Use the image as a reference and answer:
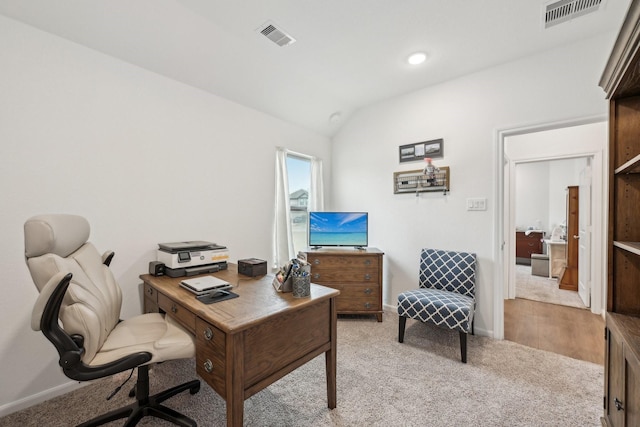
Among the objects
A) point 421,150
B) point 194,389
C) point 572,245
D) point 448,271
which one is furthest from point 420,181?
point 572,245

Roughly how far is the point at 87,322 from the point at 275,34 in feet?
7.69

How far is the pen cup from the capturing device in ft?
5.03

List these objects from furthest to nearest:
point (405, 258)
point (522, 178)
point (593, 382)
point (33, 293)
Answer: point (522, 178)
point (405, 258)
point (593, 382)
point (33, 293)

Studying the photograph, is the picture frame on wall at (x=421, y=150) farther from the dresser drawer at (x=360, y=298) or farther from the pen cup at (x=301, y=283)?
the pen cup at (x=301, y=283)

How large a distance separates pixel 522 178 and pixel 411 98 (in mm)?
5334

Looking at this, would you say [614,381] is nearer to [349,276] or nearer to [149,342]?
[349,276]

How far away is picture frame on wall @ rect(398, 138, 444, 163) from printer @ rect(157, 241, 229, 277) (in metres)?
2.36

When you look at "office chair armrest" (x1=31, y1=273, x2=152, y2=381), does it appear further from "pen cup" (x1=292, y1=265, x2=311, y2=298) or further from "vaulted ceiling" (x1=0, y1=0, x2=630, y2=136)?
"vaulted ceiling" (x1=0, y1=0, x2=630, y2=136)

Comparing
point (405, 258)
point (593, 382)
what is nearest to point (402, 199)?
point (405, 258)

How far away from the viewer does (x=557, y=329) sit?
9.35 feet

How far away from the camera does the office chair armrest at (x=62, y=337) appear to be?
1088mm

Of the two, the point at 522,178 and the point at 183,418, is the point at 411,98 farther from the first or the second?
the point at 522,178

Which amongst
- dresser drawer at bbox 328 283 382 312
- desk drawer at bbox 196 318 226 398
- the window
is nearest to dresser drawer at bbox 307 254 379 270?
dresser drawer at bbox 328 283 382 312

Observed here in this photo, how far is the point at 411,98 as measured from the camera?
3191mm
